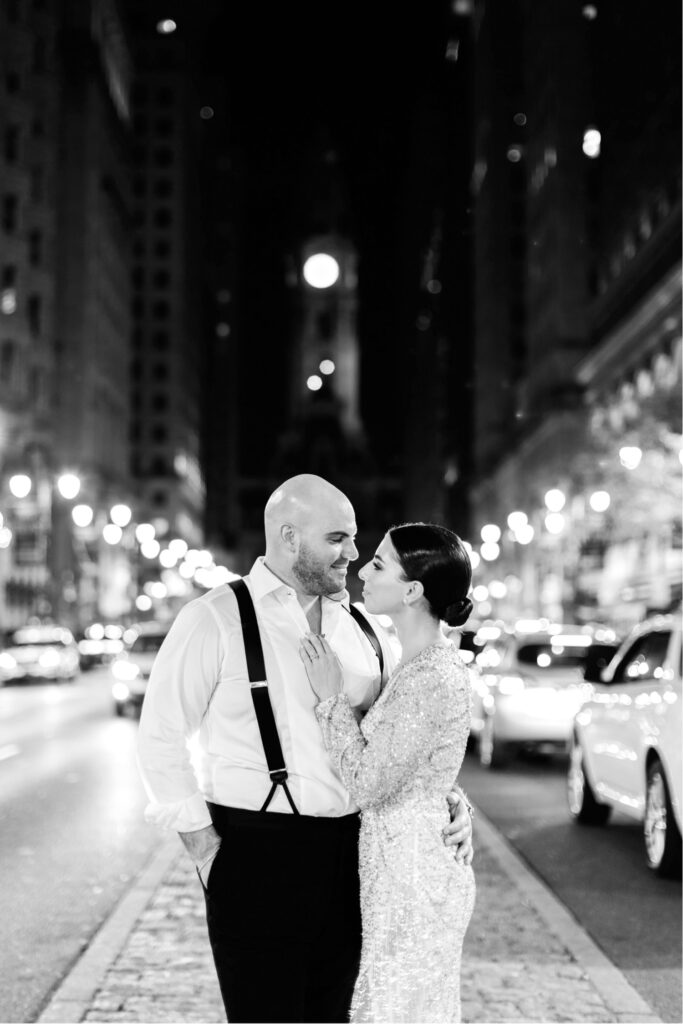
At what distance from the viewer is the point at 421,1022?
380cm

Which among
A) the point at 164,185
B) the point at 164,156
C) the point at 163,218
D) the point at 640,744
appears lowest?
the point at 640,744

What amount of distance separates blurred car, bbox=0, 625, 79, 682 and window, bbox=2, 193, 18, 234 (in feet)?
109

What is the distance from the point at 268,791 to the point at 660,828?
277 inches

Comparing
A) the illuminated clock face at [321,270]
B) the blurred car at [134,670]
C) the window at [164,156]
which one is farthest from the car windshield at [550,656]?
the window at [164,156]

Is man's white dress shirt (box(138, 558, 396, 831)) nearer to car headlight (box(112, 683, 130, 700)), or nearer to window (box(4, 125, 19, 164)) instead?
car headlight (box(112, 683, 130, 700))

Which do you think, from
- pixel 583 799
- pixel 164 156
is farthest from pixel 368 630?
pixel 164 156

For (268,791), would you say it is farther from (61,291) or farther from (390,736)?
(61,291)

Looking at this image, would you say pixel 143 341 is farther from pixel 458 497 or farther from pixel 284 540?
pixel 284 540

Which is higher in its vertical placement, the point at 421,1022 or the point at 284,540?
the point at 284,540

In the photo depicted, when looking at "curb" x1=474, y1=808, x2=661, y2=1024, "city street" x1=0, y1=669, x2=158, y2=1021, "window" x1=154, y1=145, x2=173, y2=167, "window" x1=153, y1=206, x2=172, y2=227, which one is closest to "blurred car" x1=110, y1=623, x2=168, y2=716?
"city street" x1=0, y1=669, x2=158, y2=1021

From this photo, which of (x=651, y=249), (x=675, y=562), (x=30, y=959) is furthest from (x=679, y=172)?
(x=30, y=959)

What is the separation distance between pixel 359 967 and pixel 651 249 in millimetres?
55414

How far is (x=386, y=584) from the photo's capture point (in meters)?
4.00

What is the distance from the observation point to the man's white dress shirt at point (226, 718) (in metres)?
3.90
